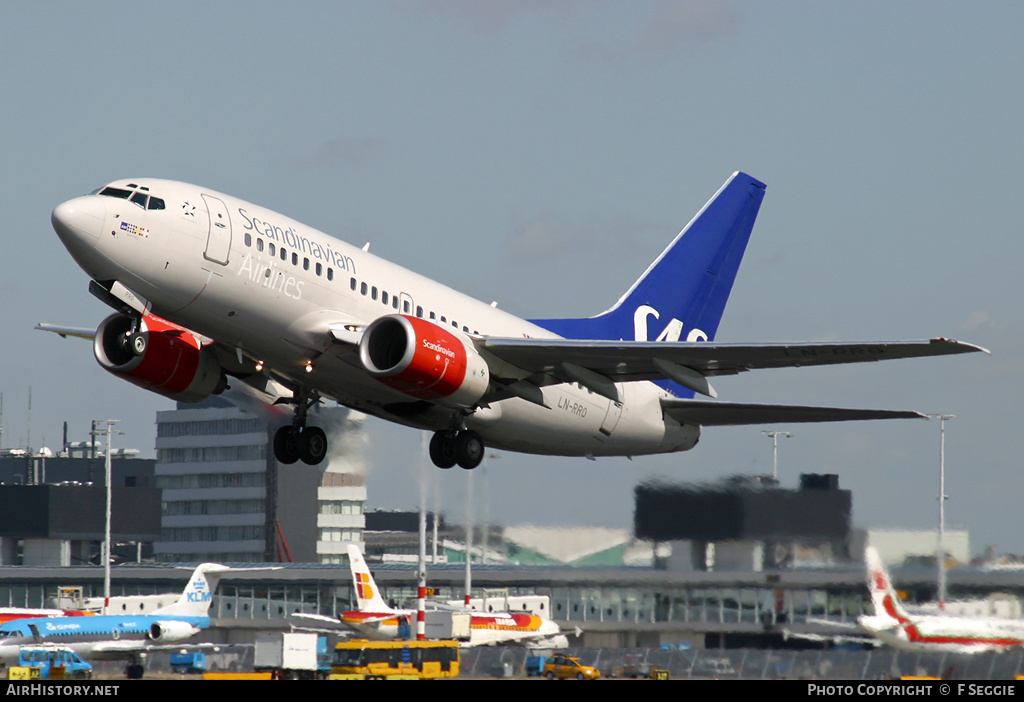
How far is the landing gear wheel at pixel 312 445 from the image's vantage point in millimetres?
31734

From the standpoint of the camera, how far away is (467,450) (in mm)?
29859

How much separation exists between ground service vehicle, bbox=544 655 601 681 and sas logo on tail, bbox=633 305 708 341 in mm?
13620

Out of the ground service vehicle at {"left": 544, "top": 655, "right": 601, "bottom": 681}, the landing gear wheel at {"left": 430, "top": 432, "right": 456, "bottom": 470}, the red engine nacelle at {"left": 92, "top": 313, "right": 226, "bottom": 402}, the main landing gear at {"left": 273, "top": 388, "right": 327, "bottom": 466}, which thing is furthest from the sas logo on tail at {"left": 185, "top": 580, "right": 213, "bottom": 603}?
the landing gear wheel at {"left": 430, "top": 432, "right": 456, "bottom": 470}

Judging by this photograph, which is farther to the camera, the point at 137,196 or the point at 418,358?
the point at 418,358

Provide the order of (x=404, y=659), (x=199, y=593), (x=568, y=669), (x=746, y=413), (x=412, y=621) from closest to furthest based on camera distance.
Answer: (x=746, y=413), (x=404, y=659), (x=568, y=669), (x=412, y=621), (x=199, y=593)

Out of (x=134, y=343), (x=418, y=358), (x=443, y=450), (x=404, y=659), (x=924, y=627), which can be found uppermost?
(x=134, y=343)

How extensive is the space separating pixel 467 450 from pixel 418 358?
155 inches

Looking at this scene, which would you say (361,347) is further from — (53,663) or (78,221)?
(53,663)

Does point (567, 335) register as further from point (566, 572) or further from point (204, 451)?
point (204, 451)

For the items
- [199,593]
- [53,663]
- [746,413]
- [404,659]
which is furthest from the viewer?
[199,593]

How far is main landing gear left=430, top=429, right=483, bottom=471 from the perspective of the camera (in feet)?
98.0

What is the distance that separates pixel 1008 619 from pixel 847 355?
8.70m

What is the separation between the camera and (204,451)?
113062 millimetres

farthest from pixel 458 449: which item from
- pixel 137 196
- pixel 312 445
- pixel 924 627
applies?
pixel 924 627
